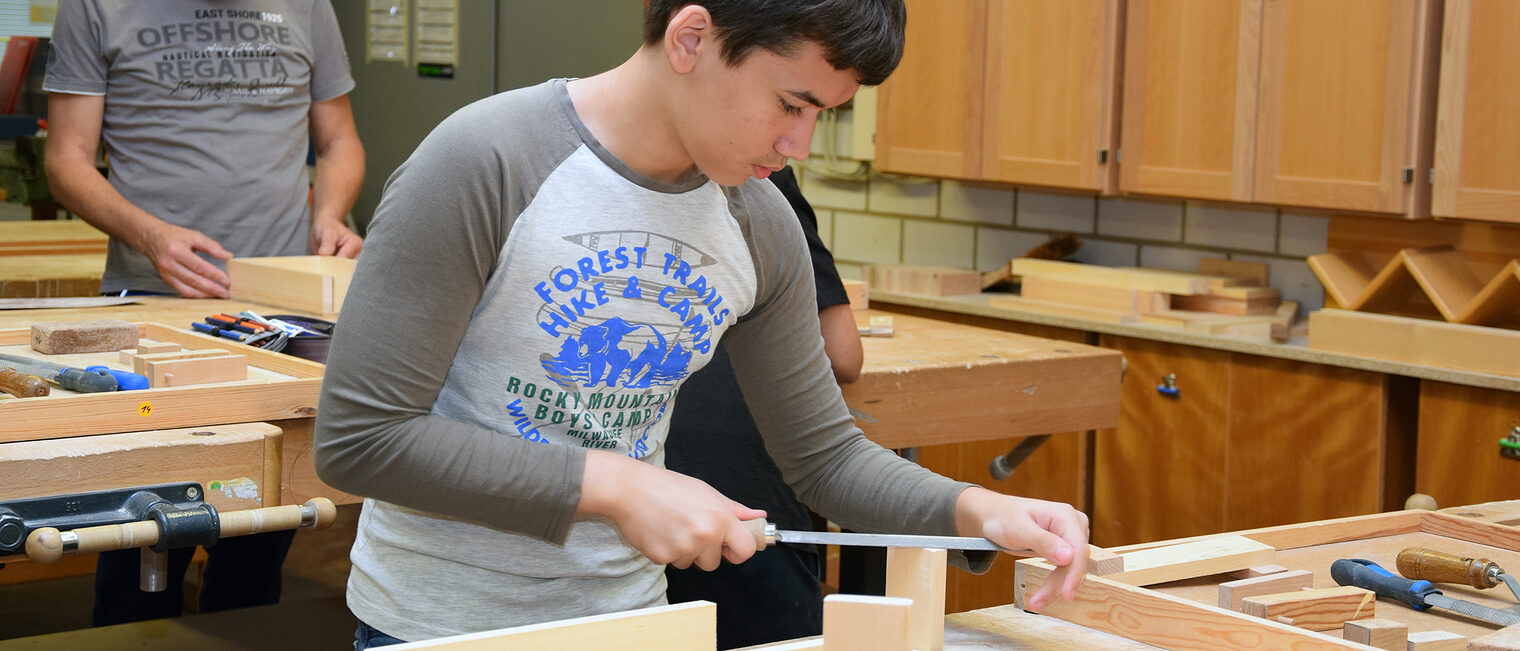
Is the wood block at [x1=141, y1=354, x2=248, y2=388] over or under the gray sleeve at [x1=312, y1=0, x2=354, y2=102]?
under

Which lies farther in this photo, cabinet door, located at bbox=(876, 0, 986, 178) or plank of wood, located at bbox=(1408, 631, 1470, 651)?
cabinet door, located at bbox=(876, 0, 986, 178)

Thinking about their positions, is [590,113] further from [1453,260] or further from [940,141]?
[940,141]

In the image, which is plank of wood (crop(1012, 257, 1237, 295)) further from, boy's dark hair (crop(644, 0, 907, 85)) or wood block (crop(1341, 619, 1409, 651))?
boy's dark hair (crop(644, 0, 907, 85))

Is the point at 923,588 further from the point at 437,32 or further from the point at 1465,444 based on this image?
the point at 437,32

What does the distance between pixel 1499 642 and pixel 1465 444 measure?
224 centimetres

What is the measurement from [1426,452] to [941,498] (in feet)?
7.65

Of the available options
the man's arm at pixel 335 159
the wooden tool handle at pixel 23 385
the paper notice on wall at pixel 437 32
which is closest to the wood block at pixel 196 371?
the wooden tool handle at pixel 23 385

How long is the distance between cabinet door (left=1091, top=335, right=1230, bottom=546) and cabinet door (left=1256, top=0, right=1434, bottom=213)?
1.60ft

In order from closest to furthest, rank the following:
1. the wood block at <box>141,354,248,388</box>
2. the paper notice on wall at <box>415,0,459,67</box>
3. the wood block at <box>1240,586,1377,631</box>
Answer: the wood block at <box>1240,586,1377,631</box>
the wood block at <box>141,354,248,388</box>
the paper notice on wall at <box>415,0,459,67</box>

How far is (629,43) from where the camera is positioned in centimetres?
451

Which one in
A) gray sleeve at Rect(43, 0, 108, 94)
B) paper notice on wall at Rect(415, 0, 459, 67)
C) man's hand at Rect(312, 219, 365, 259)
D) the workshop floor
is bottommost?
the workshop floor

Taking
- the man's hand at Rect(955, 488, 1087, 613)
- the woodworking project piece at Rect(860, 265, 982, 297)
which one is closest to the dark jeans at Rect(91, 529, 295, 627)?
the man's hand at Rect(955, 488, 1087, 613)

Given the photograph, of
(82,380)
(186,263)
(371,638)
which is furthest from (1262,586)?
(186,263)

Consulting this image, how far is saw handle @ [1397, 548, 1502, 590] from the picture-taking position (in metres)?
1.45
